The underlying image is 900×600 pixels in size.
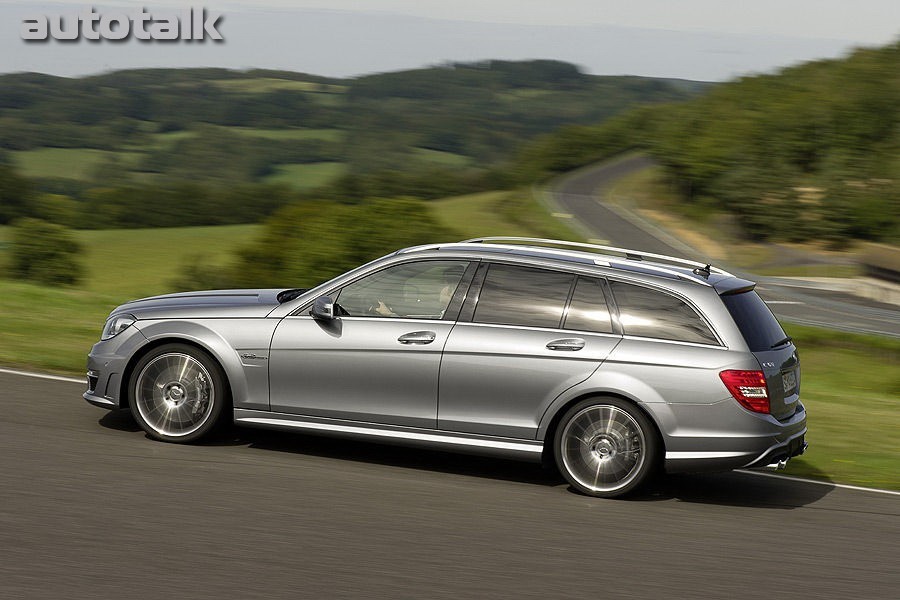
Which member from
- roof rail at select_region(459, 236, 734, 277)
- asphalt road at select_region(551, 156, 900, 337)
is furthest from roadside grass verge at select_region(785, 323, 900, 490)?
asphalt road at select_region(551, 156, 900, 337)

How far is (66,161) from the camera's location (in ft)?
291

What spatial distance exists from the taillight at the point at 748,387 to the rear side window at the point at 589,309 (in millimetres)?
831

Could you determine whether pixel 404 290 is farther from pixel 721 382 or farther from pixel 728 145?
pixel 728 145

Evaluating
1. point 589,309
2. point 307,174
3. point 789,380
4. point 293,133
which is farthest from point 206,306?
point 293,133

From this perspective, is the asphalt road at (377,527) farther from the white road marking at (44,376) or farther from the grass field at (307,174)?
the grass field at (307,174)

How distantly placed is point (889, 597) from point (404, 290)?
363cm

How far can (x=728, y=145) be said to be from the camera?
3516 inches

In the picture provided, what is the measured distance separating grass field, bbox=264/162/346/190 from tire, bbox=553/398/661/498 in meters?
77.2

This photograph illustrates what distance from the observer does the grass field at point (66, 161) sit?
84750 mm

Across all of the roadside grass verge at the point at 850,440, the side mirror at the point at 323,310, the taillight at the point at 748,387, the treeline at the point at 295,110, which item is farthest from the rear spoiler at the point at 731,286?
the treeline at the point at 295,110

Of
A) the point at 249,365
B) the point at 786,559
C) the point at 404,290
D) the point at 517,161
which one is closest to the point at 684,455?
the point at 786,559

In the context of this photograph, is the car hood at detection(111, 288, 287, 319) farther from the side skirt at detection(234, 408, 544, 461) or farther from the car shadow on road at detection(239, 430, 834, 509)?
the car shadow on road at detection(239, 430, 834, 509)

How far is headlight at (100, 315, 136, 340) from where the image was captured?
7.90m

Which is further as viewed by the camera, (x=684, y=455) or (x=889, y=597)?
(x=684, y=455)
